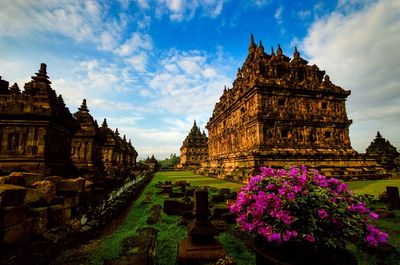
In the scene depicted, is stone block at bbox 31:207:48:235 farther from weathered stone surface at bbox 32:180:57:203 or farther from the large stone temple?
the large stone temple

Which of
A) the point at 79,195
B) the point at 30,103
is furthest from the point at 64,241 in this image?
the point at 30,103

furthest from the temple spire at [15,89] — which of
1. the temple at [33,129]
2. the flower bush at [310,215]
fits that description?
the flower bush at [310,215]

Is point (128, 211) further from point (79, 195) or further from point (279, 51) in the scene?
point (279, 51)

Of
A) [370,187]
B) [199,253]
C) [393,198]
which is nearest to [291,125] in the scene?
[370,187]

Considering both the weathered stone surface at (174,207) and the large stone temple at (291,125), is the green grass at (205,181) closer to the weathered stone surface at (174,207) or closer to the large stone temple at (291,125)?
the large stone temple at (291,125)

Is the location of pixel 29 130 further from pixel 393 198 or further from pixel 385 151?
pixel 385 151

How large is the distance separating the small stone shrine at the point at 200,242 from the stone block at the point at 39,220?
7.70 ft

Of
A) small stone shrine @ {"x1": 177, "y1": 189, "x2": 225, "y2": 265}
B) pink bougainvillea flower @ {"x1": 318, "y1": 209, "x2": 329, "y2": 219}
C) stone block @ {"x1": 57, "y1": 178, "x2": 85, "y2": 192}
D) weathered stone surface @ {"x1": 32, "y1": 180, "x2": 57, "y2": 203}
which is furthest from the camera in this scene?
stone block @ {"x1": 57, "y1": 178, "x2": 85, "y2": 192}

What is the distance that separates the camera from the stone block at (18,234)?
8.66ft

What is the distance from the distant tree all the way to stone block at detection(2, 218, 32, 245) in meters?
30.9

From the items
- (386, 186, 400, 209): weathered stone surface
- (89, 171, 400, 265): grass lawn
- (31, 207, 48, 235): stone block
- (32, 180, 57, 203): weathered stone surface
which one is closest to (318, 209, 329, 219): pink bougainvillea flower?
(89, 171, 400, 265): grass lawn

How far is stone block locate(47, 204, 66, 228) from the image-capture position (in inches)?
140

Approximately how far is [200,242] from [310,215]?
6.07ft

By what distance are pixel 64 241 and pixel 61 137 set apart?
5421mm
